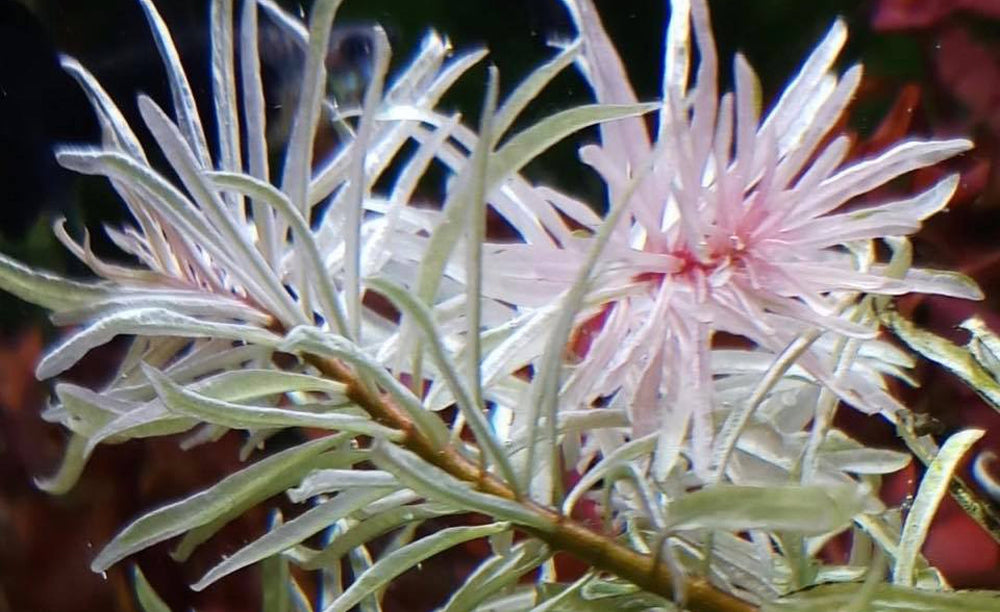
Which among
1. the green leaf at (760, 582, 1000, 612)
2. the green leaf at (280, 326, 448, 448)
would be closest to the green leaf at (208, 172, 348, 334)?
the green leaf at (280, 326, 448, 448)

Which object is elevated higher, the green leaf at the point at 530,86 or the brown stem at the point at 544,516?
the green leaf at the point at 530,86

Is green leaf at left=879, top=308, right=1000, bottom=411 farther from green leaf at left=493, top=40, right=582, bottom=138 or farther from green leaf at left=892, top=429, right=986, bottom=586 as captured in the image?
green leaf at left=493, top=40, right=582, bottom=138

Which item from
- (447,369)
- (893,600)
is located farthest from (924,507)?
(447,369)

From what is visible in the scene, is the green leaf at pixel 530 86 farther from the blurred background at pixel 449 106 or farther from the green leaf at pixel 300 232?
the blurred background at pixel 449 106

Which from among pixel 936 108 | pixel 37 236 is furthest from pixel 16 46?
pixel 936 108

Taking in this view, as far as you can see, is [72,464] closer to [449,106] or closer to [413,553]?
[413,553]

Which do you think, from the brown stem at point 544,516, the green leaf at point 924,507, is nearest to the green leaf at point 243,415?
the brown stem at point 544,516
